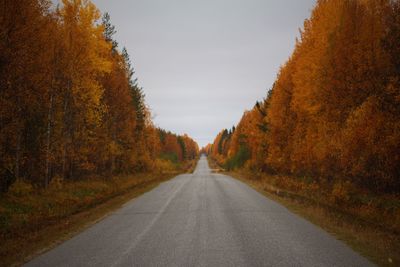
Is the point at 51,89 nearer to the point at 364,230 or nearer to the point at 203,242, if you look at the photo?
the point at 203,242

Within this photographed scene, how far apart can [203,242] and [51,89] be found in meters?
12.9

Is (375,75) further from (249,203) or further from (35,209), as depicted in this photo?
(35,209)

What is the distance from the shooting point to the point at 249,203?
13812 millimetres

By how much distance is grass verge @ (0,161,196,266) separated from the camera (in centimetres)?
727

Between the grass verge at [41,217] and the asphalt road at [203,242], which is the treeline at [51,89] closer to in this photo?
the grass verge at [41,217]

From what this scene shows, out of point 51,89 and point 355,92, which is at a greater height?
point 51,89

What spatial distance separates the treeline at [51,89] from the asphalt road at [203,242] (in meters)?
6.95

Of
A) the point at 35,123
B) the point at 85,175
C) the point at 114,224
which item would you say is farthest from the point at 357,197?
the point at 85,175

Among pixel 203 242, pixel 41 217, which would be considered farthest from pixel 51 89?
pixel 203 242

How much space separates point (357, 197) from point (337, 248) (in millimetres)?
10143

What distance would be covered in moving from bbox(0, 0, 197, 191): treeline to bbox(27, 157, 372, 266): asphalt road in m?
6.95

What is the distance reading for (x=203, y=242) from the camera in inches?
289

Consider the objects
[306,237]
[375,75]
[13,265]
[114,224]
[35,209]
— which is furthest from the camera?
[375,75]

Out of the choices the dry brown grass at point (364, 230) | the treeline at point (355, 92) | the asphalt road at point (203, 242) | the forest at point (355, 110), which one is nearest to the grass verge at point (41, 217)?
the asphalt road at point (203, 242)
